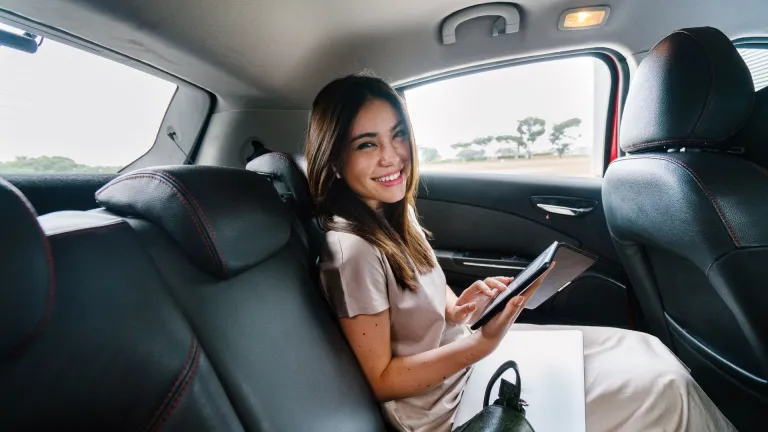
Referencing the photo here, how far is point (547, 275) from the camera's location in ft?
3.50

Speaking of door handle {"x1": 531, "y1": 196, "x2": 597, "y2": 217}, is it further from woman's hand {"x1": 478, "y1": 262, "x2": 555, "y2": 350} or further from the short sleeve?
the short sleeve

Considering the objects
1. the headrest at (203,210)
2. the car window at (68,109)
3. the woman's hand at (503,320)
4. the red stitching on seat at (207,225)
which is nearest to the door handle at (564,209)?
the woman's hand at (503,320)

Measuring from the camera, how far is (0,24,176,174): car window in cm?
113

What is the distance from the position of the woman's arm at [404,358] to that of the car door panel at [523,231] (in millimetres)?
946

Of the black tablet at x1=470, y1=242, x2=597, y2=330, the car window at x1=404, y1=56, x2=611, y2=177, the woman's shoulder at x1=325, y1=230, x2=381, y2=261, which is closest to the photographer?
the black tablet at x1=470, y1=242, x2=597, y2=330

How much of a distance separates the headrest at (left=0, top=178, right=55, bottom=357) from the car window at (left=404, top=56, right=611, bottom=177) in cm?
167

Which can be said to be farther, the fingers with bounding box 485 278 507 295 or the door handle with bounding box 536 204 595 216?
the door handle with bounding box 536 204 595 216

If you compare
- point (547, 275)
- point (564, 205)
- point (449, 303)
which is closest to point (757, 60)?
point (564, 205)

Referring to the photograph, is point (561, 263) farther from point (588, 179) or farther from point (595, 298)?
point (588, 179)

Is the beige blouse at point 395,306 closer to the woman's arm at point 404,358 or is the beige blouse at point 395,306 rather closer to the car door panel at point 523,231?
the woman's arm at point 404,358

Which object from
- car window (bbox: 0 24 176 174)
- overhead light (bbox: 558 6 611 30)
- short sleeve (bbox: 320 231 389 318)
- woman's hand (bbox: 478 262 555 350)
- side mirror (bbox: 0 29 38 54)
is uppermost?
side mirror (bbox: 0 29 38 54)

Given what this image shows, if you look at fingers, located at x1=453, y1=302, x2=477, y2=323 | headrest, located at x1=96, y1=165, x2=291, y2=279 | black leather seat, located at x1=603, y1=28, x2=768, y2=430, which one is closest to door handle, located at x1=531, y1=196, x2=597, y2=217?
black leather seat, located at x1=603, y1=28, x2=768, y2=430

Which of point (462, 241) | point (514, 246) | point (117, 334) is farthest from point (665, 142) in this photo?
point (117, 334)

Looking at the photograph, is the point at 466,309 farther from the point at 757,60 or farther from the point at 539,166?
the point at 757,60
